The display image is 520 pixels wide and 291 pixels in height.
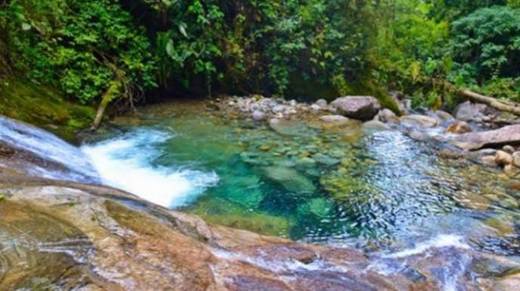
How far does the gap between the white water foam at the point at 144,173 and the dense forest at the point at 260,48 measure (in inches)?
51.7

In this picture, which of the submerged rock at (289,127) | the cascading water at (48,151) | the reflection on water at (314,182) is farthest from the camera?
the submerged rock at (289,127)

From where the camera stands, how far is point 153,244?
267cm

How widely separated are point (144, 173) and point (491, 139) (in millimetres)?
5130

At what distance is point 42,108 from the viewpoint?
6.11 m

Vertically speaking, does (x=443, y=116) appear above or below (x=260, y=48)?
below

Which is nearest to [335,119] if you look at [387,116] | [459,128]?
[387,116]

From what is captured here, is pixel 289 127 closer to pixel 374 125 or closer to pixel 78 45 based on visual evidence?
pixel 374 125

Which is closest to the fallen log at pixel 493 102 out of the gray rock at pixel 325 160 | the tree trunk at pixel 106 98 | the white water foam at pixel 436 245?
the gray rock at pixel 325 160

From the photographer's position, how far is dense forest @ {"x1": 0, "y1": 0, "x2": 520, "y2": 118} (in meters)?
6.97

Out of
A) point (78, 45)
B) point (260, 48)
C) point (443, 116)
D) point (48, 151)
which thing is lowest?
point (443, 116)

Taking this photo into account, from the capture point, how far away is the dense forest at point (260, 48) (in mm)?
6969

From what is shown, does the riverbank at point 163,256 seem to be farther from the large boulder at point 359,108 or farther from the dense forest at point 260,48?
the large boulder at point 359,108

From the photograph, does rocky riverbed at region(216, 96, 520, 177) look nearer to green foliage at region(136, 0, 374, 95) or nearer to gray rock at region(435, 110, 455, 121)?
gray rock at region(435, 110, 455, 121)

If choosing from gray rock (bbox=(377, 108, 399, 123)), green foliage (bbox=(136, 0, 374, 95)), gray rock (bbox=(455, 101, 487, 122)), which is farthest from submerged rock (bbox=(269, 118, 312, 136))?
gray rock (bbox=(455, 101, 487, 122))
